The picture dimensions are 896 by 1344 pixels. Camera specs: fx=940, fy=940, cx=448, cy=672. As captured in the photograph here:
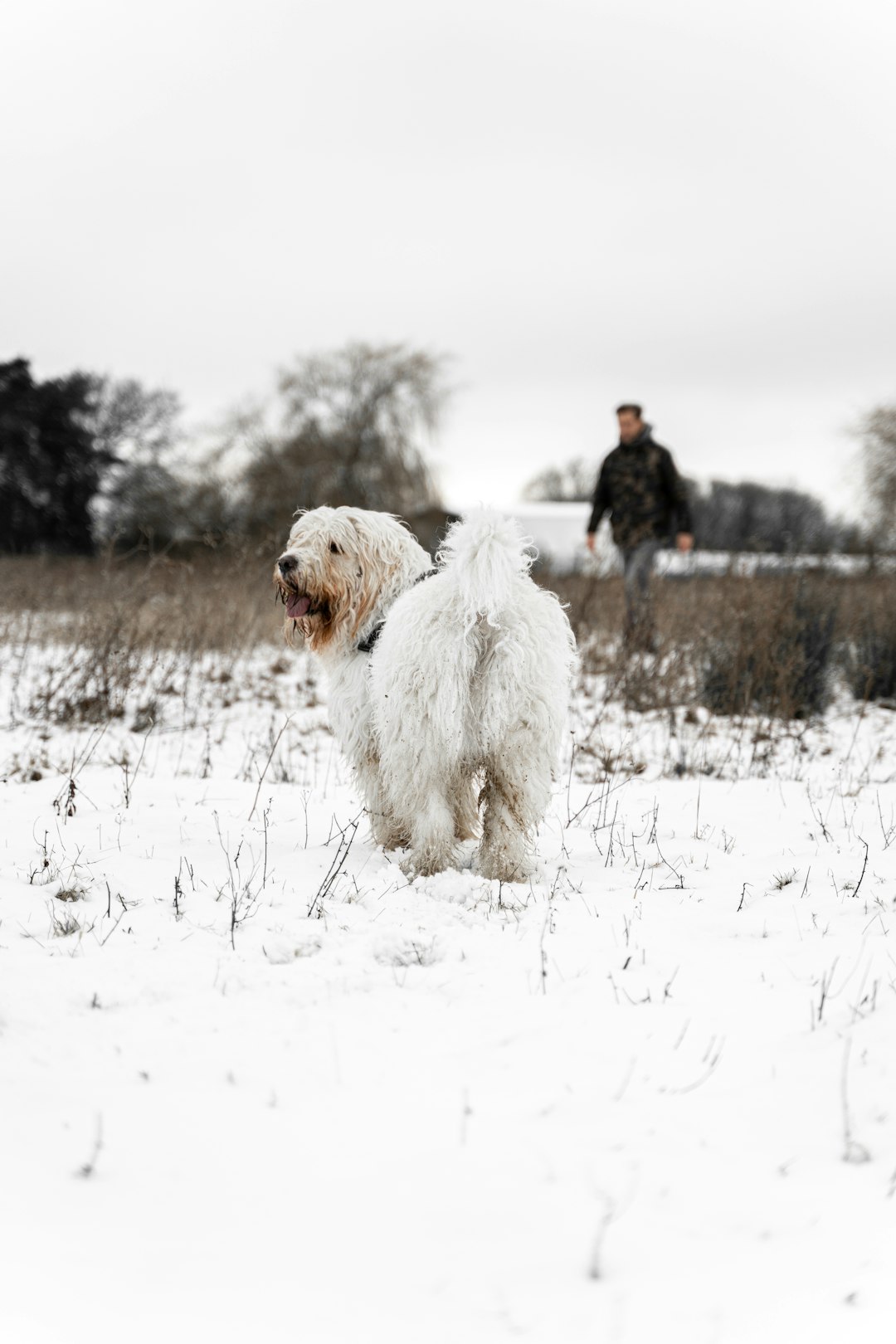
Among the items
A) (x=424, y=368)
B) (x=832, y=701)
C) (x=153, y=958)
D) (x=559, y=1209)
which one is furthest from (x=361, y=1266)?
(x=424, y=368)

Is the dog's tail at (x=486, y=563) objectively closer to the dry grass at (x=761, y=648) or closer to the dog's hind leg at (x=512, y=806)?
the dog's hind leg at (x=512, y=806)

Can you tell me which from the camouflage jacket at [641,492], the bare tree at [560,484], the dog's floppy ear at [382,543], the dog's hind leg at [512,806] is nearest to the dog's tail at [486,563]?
the dog's hind leg at [512,806]

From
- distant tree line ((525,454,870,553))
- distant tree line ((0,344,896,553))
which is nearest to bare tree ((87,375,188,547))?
distant tree line ((0,344,896,553))

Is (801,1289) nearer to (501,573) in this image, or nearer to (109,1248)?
(109,1248)

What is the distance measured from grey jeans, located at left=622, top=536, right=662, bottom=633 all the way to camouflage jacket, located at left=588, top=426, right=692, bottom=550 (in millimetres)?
74

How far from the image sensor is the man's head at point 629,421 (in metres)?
10.5

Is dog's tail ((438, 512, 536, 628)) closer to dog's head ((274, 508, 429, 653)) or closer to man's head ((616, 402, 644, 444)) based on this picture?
dog's head ((274, 508, 429, 653))

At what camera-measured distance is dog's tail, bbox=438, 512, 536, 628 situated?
3.83 meters

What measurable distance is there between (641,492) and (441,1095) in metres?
9.04

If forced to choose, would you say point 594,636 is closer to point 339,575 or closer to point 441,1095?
point 339,575

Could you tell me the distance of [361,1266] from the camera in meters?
1.94

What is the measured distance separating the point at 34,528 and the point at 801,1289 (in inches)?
1410

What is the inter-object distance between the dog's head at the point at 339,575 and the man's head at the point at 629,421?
21.0 feet

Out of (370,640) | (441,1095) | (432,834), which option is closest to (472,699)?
(432,834)
